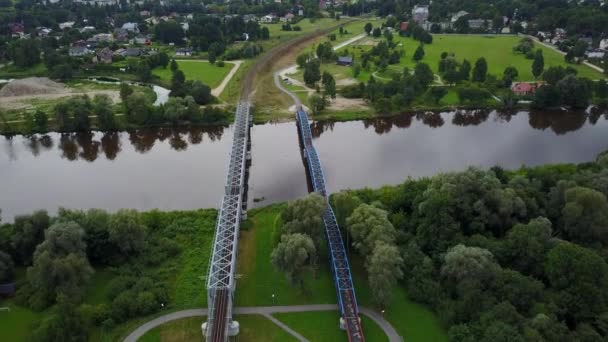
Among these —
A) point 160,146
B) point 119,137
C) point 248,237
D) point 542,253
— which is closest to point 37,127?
point 119,137

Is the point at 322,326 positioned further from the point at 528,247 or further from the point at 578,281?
the point at 578,281

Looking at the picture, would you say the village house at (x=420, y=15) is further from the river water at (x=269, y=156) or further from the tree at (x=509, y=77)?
the river water at (x=269, y=156)

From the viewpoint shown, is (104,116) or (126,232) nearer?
(126,232)

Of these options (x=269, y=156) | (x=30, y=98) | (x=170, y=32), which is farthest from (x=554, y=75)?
(x=30, y=98)

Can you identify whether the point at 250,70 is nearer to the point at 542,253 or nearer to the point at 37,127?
the point at 37,127

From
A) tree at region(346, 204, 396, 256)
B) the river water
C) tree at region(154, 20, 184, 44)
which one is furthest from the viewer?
tree at region(154, 20, 184, 44)

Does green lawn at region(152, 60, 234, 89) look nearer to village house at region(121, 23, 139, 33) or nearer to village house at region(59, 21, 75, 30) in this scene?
village house at region(121, 23, 139, 33)

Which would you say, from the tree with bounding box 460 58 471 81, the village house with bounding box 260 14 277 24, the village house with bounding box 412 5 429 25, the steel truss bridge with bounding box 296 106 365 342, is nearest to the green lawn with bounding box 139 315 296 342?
the steel truss bridge with bounding box 296 106 365 342
